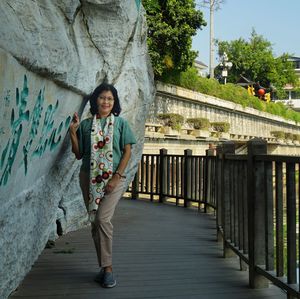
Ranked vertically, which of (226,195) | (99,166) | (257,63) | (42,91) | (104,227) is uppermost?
(257,63)

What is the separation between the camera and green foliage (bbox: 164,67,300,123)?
26.3 m

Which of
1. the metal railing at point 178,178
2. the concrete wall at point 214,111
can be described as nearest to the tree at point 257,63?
the concrete wall at point 214,111

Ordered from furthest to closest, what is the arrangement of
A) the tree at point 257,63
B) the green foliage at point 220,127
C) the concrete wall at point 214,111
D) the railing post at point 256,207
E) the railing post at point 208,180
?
the tree at point 257,63
the green foliage at point 220,127
the concrete wall at point 214,111
the railing post at point 208,180
the railing post at point 256,207

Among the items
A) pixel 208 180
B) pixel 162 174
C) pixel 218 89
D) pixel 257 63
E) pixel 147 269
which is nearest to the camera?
pixel 147 269

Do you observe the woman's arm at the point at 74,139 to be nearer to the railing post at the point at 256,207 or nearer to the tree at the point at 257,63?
the railing post at the point at 256,207

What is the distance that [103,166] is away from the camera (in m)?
4.06

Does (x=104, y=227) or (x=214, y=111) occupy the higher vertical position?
(x=214, y=111)

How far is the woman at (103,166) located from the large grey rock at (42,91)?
1.06ft

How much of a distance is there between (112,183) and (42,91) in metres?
0.97

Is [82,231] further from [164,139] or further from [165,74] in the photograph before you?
[165,74]

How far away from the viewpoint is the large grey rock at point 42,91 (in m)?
2.86

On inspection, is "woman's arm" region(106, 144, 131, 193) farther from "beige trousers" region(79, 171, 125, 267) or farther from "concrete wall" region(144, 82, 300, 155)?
"concrete wall" region(144, 82, 300, 155)

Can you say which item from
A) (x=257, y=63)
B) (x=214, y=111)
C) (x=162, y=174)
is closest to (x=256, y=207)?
(x=162, y=174)

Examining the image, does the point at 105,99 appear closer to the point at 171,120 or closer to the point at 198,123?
the point at 171,120
